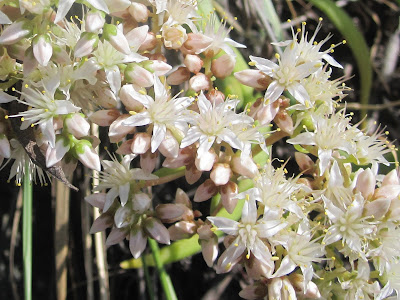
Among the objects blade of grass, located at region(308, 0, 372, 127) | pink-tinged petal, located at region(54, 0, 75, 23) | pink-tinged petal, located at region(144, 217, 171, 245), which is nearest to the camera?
pink-tinged petal, located at region(54, 0, 75, 23)

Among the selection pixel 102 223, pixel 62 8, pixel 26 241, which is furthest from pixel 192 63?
pixel 26 241

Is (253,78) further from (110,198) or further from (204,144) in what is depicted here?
(110,198)

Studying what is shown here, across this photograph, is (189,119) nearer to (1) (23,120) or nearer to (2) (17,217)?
(1) (23,120)

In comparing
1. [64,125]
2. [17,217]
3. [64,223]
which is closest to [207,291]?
[64,223]

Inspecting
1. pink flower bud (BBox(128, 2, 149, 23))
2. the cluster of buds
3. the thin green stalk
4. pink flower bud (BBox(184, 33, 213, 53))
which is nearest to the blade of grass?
the cluster of buds

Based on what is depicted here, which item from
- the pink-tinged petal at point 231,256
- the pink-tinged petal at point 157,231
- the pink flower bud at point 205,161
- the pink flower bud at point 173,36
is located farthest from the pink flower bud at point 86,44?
the pink-tinged petal at point 231,256

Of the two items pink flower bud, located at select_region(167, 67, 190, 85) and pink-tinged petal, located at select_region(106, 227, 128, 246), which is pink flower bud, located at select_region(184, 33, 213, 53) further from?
pink-tinged petal, located at select_region(106, 227, 128, 246)

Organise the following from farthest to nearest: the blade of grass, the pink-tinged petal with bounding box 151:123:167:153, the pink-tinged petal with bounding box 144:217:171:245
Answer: the blade of grass
the pink-tinged petal with bounding box 144:217:171:245
the pink-tinged petal with bounding box 151:123:167:153
